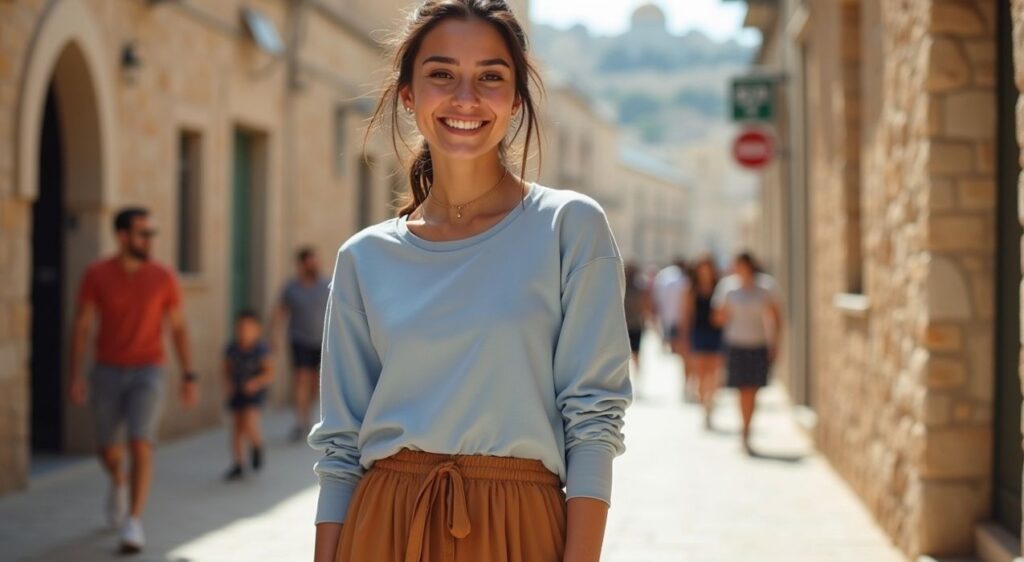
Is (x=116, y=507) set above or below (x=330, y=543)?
below

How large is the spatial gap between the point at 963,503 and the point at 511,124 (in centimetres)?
437

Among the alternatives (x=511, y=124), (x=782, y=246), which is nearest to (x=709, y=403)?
(x=782, y=246)

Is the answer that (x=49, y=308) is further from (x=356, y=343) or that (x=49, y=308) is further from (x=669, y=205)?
(x=669, y=205)

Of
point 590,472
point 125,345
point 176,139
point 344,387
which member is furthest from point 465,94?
point 176,139

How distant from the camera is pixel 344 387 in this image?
2.56m

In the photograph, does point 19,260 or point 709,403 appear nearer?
point 19,260

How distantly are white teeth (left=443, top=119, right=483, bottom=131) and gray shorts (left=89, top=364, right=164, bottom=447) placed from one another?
5288 mm

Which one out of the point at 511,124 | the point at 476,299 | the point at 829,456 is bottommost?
the point at 829,456

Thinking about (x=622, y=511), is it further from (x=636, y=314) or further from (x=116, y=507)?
(x=636, y=314)

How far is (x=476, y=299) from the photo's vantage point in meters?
2.36

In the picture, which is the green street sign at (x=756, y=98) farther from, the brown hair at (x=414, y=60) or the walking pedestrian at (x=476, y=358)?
the walking pedestrian at (x=476, y=358)

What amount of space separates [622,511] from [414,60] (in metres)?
6.00

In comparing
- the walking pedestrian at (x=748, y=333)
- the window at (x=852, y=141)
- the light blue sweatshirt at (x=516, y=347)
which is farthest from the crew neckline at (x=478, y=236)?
the walking pedestrian at (x=748, y=333)

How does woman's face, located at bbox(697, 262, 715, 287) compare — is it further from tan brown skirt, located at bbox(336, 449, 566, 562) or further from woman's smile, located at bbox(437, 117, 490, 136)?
tan brown skirt, located at bbox(336, 449, 566, 562)
